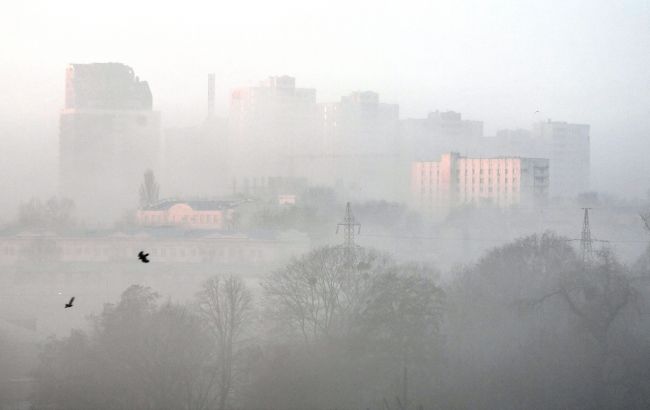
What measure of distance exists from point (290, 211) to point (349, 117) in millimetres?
9195

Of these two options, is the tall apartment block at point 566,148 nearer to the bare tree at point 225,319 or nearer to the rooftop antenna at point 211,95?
the rooftop antenna at point 211,95

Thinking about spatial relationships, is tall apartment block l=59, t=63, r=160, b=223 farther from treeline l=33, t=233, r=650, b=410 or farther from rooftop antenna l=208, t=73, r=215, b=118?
treeline l=33, t=233, r=650, b=410

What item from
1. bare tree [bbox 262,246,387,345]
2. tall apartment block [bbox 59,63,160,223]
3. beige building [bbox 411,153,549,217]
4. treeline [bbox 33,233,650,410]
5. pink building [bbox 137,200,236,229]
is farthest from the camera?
tall apartment block [bbox 59,63,160,223]

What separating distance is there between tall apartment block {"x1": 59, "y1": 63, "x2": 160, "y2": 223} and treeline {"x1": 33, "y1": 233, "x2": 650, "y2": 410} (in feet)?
74.7

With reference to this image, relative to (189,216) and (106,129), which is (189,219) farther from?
(106,129)

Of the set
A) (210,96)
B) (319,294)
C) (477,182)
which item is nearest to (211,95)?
(210,96)

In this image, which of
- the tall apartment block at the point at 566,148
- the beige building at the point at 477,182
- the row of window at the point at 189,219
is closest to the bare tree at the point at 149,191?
the row of window at the point at 189,219

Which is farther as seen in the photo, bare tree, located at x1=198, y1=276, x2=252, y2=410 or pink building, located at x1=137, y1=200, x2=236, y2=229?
pink building, located at x1=137, y1=200, x2=236, y2=229

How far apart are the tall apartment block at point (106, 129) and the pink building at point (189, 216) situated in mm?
9334

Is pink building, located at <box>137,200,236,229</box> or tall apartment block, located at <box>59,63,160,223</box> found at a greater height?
tall apartment block, located at <box>59,63,160,223</box>

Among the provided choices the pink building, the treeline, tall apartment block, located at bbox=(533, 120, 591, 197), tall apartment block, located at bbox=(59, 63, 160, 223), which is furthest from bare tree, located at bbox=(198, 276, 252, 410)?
tall apartment block, located at bbox=(533, 120, 591, 197)

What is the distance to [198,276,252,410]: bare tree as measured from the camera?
15188mm

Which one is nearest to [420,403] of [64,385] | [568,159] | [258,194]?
[64,385]

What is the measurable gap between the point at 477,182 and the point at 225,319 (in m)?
20.5
